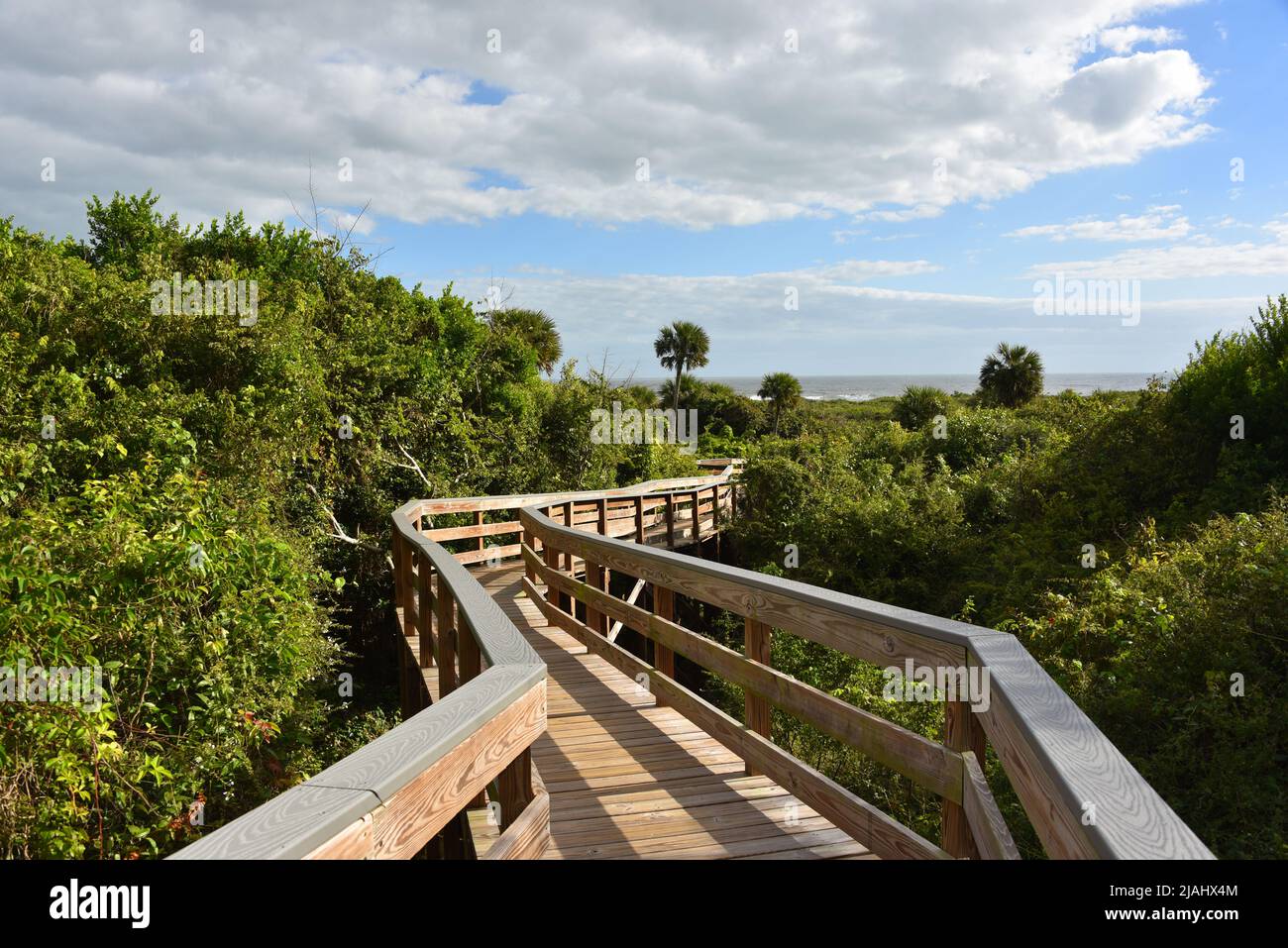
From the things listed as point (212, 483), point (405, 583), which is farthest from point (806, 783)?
point (212, 483)

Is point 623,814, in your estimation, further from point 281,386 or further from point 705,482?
point 705,482

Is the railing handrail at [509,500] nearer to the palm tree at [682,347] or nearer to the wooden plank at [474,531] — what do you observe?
the wooden plank at [474,531]

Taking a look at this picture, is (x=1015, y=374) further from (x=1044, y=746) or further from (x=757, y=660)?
(x=1044, y=746)

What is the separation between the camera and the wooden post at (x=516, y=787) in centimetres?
244

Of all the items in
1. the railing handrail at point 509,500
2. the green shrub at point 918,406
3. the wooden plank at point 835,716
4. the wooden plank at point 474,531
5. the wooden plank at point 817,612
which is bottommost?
the wooden plank at point 474,531

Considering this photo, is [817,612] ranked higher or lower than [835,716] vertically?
higher

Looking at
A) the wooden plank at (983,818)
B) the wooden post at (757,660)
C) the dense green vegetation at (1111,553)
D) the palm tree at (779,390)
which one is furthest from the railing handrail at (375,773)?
the palm tree at (779,390)

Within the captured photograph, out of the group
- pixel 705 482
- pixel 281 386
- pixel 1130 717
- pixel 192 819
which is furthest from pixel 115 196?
pixel 1130 717

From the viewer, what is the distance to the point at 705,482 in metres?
18.4

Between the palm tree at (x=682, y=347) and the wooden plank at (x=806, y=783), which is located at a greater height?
the palm tree at (x=682, y=347)

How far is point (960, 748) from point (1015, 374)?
34.0 m

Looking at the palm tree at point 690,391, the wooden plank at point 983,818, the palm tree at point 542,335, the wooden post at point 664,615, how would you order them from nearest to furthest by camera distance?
1. the wooden plank at point 983,818
2. the wooden post at point 664,615
3. the palm tree at point 542,335
4. the palm tree at point 690,391

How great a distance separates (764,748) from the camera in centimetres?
379

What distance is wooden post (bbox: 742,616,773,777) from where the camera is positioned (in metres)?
3.81
